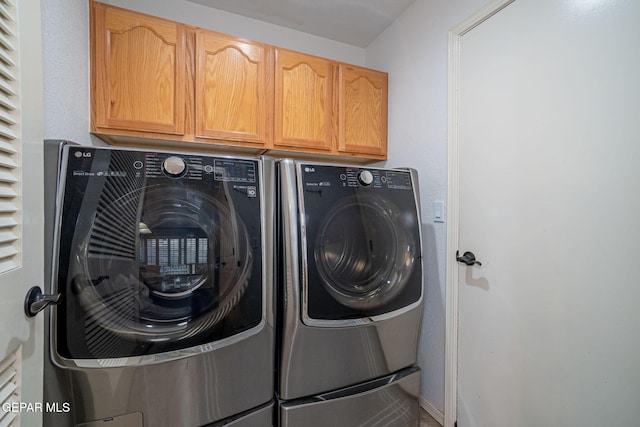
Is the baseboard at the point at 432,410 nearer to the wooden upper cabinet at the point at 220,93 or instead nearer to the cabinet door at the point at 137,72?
the wooden upper cabinet at the point at 220,93

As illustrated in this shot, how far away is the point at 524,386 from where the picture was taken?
3.71 feet

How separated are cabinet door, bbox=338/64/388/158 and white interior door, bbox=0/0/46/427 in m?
1.49

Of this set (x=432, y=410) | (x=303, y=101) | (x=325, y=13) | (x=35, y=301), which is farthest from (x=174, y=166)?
(x=432, y=410)

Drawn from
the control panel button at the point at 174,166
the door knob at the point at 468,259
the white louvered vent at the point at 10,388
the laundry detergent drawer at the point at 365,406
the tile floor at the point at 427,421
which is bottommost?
the tile floor at the point at 427,421

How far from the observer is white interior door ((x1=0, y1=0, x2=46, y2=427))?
606 millimetres

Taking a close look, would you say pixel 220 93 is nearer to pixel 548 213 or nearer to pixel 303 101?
pixel 303 101

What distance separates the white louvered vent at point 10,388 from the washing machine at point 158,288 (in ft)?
0.53

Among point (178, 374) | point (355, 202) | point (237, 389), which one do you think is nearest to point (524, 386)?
point (355, 202)

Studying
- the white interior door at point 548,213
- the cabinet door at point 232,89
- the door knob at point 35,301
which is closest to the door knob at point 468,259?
the white interior door at point 548,213

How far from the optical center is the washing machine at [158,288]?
813 millimetres

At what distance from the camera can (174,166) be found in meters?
0.93

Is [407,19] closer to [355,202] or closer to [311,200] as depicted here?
[355,202]

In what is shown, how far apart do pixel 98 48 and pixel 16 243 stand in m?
1.18

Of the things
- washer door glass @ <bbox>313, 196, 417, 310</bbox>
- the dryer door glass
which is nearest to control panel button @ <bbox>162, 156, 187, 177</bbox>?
the dryer door glass
